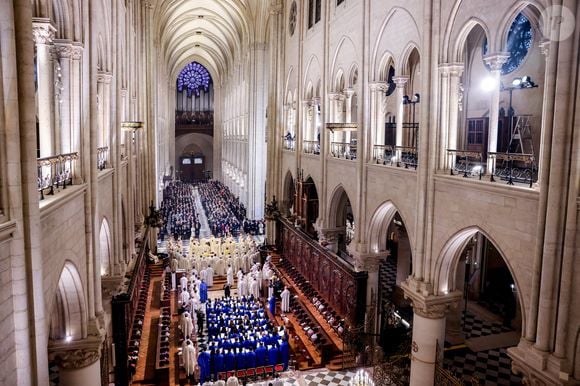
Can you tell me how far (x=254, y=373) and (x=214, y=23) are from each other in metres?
35.5

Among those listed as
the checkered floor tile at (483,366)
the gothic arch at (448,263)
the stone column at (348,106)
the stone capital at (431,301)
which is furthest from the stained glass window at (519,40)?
the checkered floor tile at (483,366)

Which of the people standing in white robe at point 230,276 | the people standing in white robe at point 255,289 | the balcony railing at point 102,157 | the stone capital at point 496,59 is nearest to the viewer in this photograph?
the stone capital at point 496,59

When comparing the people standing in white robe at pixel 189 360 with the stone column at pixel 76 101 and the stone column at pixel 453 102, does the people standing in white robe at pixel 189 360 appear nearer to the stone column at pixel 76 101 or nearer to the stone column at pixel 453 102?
the stone column at pixel 76 101

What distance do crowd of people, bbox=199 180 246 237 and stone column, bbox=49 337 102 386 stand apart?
2012 cm

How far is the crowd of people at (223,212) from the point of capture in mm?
30117

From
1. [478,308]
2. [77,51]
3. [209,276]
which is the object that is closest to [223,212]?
[209,276]

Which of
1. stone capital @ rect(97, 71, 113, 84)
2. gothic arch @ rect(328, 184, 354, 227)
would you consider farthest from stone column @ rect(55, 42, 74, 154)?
gothic arch @ rect(328, 184, 354, 227)

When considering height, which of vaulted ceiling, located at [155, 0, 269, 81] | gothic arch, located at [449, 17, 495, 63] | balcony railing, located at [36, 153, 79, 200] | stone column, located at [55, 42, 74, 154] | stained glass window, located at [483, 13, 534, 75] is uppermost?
vaulted ceiling, located at [155, 0, 269, 81]

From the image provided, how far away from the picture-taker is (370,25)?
46.9ft

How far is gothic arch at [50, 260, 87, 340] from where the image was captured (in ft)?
26.6

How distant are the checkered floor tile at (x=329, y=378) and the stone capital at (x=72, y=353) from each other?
6.55 meters

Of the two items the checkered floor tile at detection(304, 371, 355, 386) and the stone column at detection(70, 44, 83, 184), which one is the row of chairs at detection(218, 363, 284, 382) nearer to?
the checkered floor tile at detection(304, 371, 355, 386)

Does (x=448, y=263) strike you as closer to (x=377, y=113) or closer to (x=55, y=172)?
(x=377, y=113)

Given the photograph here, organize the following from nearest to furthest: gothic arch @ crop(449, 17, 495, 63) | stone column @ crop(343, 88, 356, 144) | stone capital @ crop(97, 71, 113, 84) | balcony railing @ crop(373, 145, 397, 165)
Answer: gothic arch @ crop(449, 17, 495, 63), stone capital @ crop(97, 71, 113, 84), balcony railing @ crop(373, 145, 397, 165), stone column @ crop(343, 88, 356, 144)
